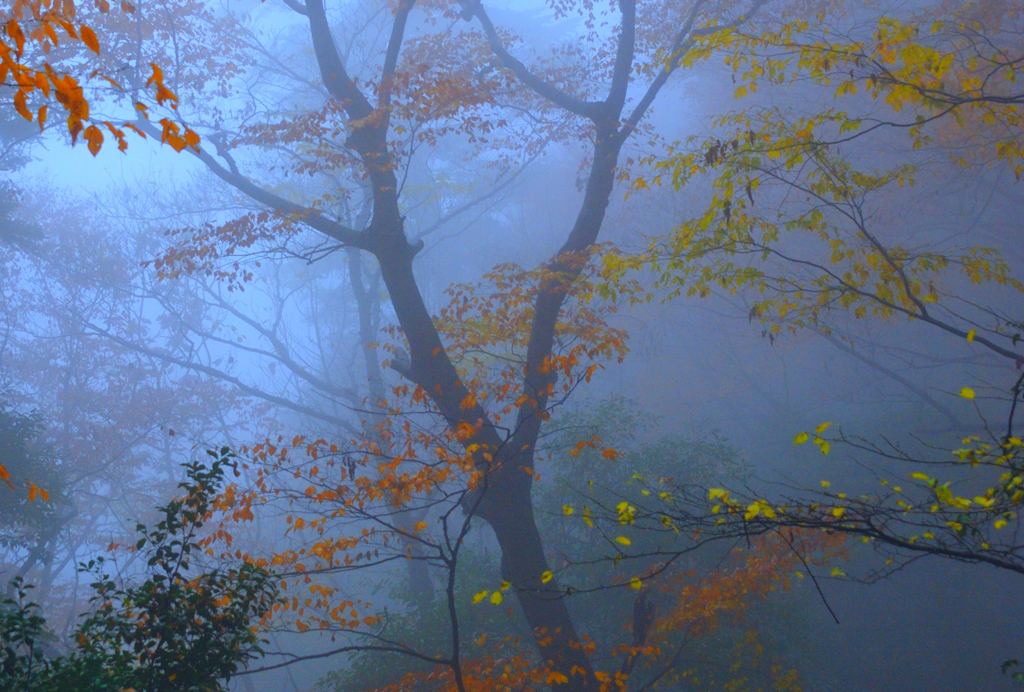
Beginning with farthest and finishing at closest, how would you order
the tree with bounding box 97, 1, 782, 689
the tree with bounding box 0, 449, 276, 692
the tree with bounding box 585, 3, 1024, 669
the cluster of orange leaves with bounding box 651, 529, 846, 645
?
the cluster of orange leaves with bounding box 651, 529, 846, 645, the tree with bounding box 97, 1, 782, 689, the tree with bounding box 0, 449, 276, 692, the tree with bounding box 585, 3, 1024, 669

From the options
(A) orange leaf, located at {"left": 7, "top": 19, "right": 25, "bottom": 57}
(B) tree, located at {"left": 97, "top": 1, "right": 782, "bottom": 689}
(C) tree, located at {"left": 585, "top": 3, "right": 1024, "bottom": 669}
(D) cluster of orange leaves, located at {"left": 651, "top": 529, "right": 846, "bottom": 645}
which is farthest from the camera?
(D) cluster of orange leaves, located at {"left": 651, "top": 529, "right": 846, "bottom": 645}

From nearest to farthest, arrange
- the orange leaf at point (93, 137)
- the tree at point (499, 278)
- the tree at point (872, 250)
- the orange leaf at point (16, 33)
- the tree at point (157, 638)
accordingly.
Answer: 1. the orange leaf at point (16, 33)
2. the orange leaf at point (93, 137)
3. the tree at point (872, 250)
4. the tree at point (157, 638)
5. the tree at point (499, 278)

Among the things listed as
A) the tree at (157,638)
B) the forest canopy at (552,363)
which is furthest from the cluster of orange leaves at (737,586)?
the tree at (157,638)

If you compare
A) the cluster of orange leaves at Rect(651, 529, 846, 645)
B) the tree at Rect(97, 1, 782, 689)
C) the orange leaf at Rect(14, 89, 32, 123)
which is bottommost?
the cluster of orange leaves at Rect(651, 529, 846, 645)

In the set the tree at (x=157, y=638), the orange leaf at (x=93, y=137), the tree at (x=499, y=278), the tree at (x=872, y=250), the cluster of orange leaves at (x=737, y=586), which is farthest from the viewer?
the cluster of orange leaves at (x=737, y=586)

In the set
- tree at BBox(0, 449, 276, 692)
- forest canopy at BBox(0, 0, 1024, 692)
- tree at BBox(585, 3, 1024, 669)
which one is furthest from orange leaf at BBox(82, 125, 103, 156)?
tree at BBox(585, 3, 1024, 669)

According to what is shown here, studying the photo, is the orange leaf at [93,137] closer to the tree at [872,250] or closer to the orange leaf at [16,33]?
the orange leaf at [16,33]

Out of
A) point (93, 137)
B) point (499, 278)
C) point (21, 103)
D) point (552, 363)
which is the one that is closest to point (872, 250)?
point (552, 363)

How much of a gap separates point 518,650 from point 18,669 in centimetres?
638

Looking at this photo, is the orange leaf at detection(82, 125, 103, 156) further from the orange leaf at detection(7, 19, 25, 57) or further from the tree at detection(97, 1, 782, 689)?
the tree at detection(97, 1, 782, 689)

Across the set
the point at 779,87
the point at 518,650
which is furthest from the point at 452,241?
the point at 518,650

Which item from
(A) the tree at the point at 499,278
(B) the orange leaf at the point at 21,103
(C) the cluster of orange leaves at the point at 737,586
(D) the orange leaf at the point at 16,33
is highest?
(A) the tree at the point at 499,278

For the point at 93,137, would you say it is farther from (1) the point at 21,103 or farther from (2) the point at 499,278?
(2) the point at 499,278

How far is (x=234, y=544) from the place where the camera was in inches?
591
